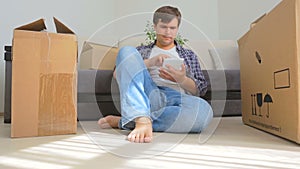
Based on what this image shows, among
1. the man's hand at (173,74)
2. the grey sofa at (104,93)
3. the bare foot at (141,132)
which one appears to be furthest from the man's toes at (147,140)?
the grey sofa at (104,93)

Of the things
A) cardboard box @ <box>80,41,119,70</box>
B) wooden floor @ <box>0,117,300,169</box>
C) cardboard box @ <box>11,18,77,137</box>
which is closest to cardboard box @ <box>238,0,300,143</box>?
wooden floor @ <box>0,117,300,169</box>

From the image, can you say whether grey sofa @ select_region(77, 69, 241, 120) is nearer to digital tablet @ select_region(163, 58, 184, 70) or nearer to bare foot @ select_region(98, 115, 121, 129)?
bare foot @ select_region(98, 115, 121, 129)

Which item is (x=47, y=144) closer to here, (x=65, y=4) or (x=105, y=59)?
(x=105, y=59)

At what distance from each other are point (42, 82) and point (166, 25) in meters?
0.52

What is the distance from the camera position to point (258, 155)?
712 millimetres

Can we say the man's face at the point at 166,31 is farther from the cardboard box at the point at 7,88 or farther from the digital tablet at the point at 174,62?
the cardboard box at the point at 7,88

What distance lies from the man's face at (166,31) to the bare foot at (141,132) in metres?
0.36

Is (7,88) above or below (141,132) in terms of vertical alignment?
above

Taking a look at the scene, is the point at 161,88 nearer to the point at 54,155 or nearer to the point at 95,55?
the point at 54,155

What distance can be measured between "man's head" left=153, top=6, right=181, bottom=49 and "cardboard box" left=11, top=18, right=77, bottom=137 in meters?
0.34

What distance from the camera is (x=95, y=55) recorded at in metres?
1.95

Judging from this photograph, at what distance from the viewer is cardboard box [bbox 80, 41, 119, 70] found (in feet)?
6.04

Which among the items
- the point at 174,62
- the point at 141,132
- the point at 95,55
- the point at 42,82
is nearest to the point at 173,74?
the point at 174,62

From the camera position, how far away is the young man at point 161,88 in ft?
3.21
